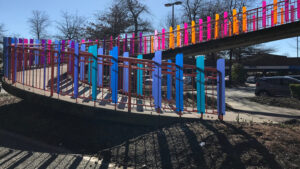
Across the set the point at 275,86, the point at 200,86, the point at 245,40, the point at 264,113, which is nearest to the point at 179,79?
the point at 200,86

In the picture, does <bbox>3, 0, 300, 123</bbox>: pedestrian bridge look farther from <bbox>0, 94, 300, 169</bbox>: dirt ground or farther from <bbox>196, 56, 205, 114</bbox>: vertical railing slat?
<bbox>0, 94, 300, 169</bbox>: dirt ground

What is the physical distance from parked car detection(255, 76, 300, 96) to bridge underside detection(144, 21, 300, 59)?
11.5 feet

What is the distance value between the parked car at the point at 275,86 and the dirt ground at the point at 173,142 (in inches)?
348

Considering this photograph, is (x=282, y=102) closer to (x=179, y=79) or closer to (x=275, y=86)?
(x=275, y=86)

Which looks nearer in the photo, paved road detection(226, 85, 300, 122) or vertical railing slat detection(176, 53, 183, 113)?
vertical railing slat detection(176, 53, 183, 113)

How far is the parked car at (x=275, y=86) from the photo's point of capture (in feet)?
40.1

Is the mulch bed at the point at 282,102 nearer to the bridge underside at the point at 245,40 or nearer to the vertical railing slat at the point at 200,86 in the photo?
the bridge underside at the point at 245,40

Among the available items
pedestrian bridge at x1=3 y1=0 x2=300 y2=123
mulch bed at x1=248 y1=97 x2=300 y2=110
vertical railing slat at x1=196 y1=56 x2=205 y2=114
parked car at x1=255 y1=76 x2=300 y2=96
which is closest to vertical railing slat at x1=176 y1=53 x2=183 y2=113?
pedestrian bridge at x1=3 y1=0 x2=300 y2=123

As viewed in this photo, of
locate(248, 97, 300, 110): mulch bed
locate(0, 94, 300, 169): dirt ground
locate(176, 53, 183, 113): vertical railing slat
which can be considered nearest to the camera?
locate(0, 94, 300, 169): dirt ground

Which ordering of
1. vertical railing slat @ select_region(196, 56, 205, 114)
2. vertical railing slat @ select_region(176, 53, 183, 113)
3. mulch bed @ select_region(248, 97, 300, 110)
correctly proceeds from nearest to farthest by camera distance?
vertical railing slat @ select_region(176, 53, 183, 113)
vertical railing slat @ select_region(196, 56, 205, 114)
mulch bed @ select_region(248, 97, 300, 110)

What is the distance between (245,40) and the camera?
34.1ft

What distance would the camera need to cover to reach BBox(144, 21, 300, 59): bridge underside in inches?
365

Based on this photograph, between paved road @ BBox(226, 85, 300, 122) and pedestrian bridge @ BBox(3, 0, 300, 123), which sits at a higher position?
pedestrian bridge @ BBox(3, 0, 300, 123)

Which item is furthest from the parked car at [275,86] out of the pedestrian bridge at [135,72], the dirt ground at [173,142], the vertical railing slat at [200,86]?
the vertical railing slat at [200,86]
